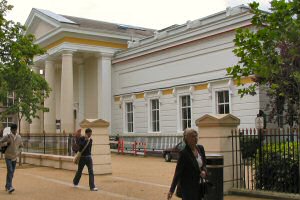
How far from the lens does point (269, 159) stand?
1107cm

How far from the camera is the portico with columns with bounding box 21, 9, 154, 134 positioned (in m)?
33.7

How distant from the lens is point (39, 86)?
82.9ft

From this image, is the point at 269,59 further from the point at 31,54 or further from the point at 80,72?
the point at 80,72

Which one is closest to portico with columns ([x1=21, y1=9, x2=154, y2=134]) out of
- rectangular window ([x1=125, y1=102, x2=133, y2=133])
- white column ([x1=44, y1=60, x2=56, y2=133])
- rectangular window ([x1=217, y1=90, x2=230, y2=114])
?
white column ([x1=44, y1=60, x2=56, y2=133])

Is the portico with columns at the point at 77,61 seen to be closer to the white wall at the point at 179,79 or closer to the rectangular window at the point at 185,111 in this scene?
the white wall at the point at 179,79

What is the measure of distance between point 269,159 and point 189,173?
484cm

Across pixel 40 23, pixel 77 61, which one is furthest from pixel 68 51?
pixel 40 23

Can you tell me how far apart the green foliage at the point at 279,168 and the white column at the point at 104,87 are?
23.4 metres

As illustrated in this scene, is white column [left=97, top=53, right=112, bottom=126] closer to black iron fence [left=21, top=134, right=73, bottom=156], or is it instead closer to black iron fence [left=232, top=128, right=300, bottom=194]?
black iron fence [left=21, top=134, right=73, bottom=156]

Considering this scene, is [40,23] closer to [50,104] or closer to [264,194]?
[50,104]

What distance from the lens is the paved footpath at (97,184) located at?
11625 millimetres

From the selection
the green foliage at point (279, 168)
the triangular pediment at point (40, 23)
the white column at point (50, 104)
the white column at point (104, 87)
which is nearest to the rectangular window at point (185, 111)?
the white column at point (104, 87)

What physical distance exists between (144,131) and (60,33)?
9.74m

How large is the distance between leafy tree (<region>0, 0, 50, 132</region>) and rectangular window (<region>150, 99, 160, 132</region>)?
7437 millimetres
